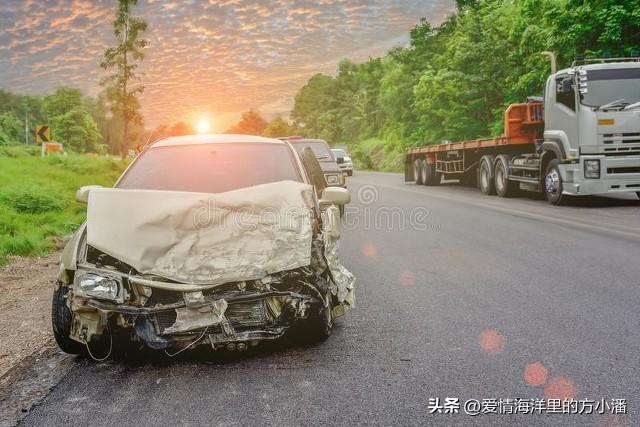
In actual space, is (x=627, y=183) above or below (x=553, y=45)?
below

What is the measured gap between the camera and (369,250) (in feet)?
31.3

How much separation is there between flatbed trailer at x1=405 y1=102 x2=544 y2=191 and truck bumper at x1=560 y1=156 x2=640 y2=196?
2.71m

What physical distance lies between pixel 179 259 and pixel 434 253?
217 inches

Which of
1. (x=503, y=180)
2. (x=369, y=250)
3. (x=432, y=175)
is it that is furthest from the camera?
(x=432, y=175)

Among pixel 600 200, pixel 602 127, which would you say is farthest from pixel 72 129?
pixel 602 127

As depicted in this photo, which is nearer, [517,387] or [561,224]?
[517,387]

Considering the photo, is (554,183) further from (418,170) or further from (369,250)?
(418,170)

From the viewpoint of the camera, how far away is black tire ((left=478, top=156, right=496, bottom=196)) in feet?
66.0

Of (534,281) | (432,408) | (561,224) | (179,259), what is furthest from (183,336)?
(561,224)

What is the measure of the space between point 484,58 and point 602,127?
2065cm

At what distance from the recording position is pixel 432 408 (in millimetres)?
3510

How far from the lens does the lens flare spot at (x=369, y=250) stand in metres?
9.14

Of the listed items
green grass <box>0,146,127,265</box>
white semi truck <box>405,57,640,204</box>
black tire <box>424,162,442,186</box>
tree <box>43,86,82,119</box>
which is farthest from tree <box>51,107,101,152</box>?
white semi truck <box>405,57,640,204</box>

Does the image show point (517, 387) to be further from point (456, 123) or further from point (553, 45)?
point (456, 123)
